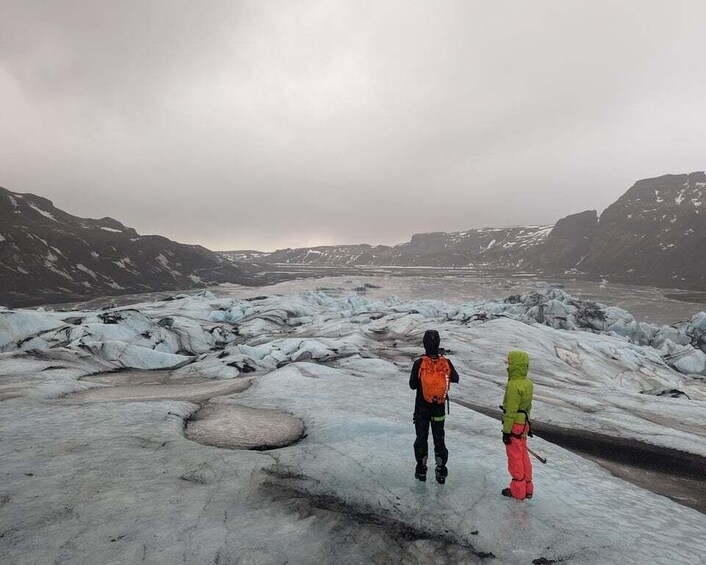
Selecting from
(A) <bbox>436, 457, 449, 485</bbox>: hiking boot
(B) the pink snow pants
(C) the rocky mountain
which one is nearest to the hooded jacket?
(A) <bbox>436, 457, 449, 485</bbox>: hiking boot

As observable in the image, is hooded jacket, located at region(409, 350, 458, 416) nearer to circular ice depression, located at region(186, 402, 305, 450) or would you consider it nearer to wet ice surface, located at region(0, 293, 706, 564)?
wet ice surface, located at region(0, 293, 706, 564)

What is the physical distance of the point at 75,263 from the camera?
3620 inches

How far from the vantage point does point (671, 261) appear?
524ft

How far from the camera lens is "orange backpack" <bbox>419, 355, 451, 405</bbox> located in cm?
574

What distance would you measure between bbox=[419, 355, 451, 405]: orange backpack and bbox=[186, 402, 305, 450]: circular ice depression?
3370mm

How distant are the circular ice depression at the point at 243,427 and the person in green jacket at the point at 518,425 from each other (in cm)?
408

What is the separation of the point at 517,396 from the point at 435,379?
45.3 inches

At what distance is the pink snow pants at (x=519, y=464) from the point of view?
221 inches

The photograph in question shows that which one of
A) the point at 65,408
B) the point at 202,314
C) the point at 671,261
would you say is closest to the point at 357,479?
the point at 65,408

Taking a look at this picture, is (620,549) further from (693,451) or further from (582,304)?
(582,304)

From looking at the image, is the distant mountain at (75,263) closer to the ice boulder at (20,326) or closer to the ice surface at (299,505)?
the ice boulder at (20,326)

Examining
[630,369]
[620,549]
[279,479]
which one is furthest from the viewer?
[630,369]

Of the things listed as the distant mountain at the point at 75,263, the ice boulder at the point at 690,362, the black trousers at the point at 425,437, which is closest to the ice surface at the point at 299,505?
the black trousers at the point at 425,437

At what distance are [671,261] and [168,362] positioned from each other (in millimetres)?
196453
